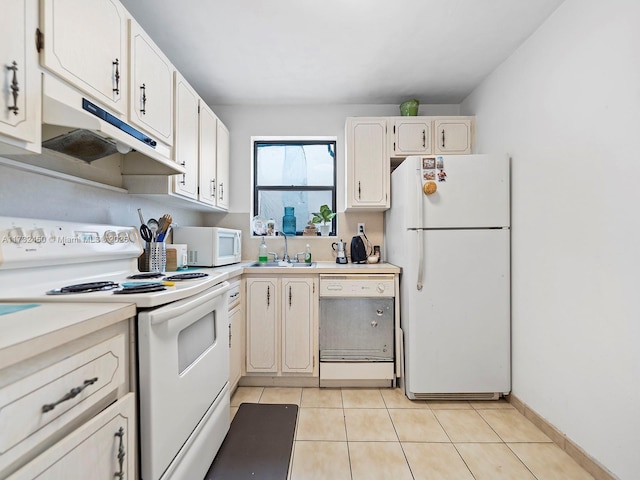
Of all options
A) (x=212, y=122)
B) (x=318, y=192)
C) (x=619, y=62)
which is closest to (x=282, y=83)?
A: (x=212, y=122)

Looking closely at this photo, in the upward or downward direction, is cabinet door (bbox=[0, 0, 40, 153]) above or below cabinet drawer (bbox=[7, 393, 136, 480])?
above

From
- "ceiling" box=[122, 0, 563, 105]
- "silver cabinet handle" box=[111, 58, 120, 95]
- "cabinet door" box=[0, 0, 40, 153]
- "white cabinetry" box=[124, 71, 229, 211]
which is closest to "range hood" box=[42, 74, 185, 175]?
"cabinet door" box=[0, 0, 40, 153]

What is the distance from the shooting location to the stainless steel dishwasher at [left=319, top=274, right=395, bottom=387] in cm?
235

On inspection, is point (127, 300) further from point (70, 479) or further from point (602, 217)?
point (602, 217)

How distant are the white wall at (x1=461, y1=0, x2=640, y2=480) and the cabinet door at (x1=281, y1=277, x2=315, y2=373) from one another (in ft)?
4.82

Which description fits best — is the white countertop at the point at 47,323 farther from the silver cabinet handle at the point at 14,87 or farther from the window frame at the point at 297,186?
the window frame at the point at 297,186

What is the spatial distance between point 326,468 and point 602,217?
1822 millimetres

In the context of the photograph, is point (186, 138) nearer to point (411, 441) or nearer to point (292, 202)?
point (292, 202)

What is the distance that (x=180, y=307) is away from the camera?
3.60ft

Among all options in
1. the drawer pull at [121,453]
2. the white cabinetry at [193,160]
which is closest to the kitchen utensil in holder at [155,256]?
the white cabinetry at [193,160]

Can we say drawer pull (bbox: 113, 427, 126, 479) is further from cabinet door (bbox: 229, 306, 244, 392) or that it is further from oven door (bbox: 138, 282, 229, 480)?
cabinet door (bbox: 229, 306, 244, 392)

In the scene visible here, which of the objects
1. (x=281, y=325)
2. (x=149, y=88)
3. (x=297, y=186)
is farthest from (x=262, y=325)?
(x=149, y=88)

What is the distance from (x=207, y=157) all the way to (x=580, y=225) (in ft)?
8.10

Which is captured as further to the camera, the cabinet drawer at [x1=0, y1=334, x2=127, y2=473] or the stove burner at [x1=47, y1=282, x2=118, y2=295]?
the stove burner at [x1=47, y1=282, x2=118, y2=295]
